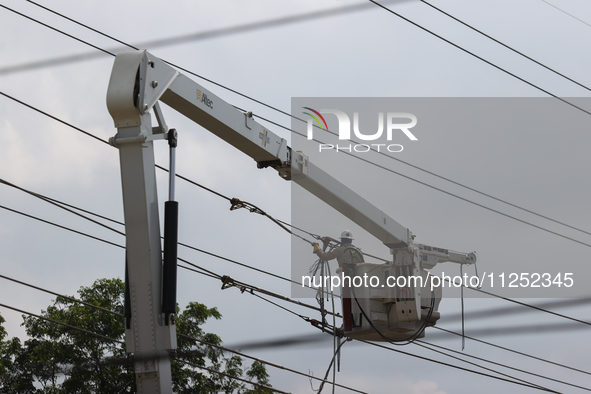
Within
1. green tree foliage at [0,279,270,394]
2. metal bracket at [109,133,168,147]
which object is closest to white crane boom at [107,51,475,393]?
metal bracket at [109,133,168,147]

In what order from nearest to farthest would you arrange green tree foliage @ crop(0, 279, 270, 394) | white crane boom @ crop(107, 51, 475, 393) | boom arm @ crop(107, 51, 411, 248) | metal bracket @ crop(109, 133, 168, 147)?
white crane boom @ crop(107, 51, 475, 393) → metal bracket @ crop(109, 133, 168, 147) → boom arm @ crop(107, 51, 411, 248) → green tree foliage @ crop(0, 279, 270, 394)

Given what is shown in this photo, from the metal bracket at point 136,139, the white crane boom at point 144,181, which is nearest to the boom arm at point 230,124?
the white crane boom at point 144,181

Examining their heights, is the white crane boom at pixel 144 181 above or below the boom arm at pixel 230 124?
below

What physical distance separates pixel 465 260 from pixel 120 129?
326 inches

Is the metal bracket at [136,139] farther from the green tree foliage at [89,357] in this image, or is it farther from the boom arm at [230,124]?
the green tree foliage at [89,357]

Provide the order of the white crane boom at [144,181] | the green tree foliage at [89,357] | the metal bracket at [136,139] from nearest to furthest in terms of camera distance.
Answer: the white crane boom at [144,181]
the metal bracket at [136,139]
the green tree foliage at [89,357]

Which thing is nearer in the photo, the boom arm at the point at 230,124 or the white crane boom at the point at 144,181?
the white crane boom at the point at 144,181

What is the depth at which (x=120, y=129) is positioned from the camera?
23.6 feet

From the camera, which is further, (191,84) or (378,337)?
(378,337)

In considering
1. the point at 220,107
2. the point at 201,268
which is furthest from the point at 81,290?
the point at 220,107

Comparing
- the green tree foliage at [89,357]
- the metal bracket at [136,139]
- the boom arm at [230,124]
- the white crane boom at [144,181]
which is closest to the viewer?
the white crane boom at [144,181]

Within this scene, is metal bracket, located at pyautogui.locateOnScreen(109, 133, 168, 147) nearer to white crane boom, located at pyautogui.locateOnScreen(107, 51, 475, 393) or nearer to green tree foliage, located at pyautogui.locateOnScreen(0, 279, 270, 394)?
white crane boom, located at pyautogui.locateOnScreen(107, 51, 475, 393)

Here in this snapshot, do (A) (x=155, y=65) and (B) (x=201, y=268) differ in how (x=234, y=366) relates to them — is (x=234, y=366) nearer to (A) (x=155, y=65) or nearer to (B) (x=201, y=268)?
(B) (x=201, y=268)

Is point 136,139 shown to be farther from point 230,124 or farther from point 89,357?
point 89,357
